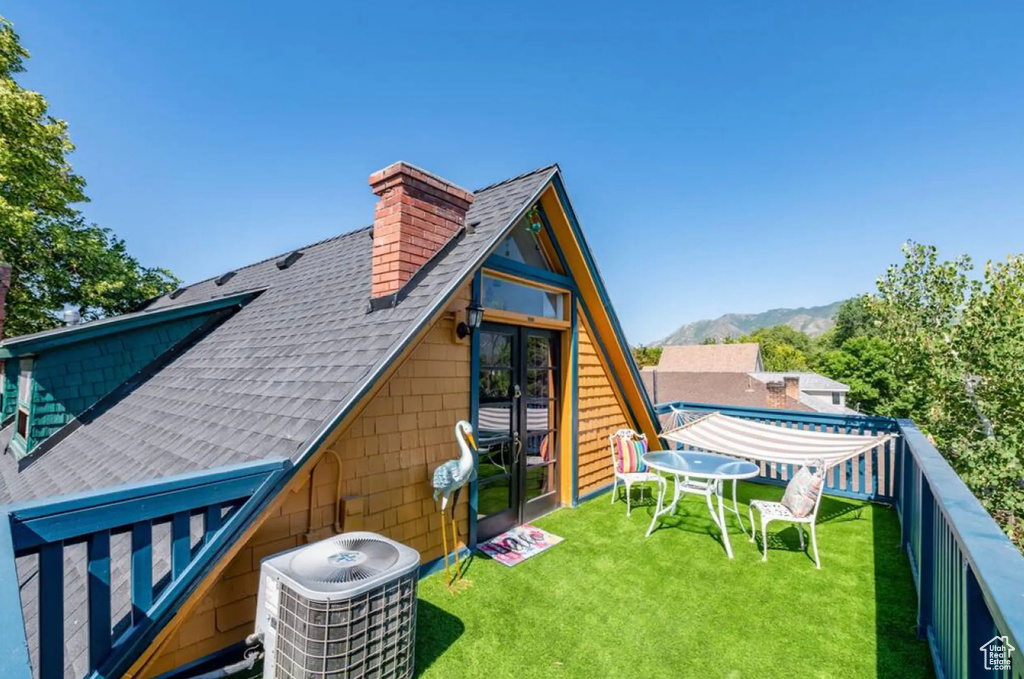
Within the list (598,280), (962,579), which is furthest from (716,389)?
(962,579)

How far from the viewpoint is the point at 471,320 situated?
4316 millimetres

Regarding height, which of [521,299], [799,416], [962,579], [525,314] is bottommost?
[799,416]

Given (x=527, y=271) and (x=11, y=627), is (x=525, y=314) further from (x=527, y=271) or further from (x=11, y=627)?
(x=11, y=627)

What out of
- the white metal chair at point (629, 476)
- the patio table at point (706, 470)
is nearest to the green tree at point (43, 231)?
the white metal chair at point (629, 476)

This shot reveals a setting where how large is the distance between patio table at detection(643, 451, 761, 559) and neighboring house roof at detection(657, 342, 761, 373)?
34.7m

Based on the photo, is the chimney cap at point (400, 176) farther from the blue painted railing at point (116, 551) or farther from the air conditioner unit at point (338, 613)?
the air conditioner unit at point (338, 613)

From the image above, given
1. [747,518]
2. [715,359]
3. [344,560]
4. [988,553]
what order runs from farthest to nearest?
[715,359]
[747,518]
[344,560]
[988,553]

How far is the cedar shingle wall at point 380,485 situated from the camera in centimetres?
271

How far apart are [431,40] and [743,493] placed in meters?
11.1

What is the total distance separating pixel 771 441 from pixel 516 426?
384cm

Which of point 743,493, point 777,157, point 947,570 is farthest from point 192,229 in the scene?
point 777,157

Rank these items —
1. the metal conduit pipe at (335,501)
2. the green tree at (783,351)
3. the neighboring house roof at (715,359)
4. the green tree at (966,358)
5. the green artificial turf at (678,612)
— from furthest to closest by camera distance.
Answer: the green tree at (783,351), the neighboring house roof at (715,359), the green tree at (966,358), the metal conduit pipe at (335,501), the green artificial turf at (678,612)

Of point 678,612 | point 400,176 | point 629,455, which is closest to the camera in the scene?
point 678,612

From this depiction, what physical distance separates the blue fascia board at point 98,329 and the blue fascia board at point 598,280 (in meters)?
5.18
